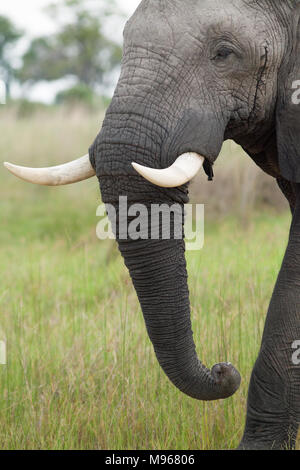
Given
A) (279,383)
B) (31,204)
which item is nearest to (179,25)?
(279,383)

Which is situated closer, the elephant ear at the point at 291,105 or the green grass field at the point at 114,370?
the elephant ear at the point at 291,105

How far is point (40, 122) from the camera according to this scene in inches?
507

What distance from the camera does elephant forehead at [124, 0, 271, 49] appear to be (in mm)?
2424

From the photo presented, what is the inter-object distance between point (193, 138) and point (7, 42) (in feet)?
104

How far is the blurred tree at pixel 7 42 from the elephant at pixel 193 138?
30.2m

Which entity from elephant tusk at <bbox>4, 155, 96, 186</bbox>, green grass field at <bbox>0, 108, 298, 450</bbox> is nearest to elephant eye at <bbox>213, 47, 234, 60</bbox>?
elephant tusk at <bbox>4, 155, 96, 186</bbox>

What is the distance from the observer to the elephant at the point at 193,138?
2357 mm

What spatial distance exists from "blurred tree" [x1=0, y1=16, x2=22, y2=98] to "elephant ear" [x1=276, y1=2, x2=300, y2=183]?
99.0 feet

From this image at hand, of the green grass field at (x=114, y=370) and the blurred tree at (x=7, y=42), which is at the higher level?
the blurred tree at (x=7, y=42)

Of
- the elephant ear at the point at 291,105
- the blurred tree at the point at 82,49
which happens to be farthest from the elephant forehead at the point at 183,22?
the blurred tree at the point at 82,49

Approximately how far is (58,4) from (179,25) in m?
27.7

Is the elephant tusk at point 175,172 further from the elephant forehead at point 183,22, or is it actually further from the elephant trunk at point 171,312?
the elephant forehead at point 183,22

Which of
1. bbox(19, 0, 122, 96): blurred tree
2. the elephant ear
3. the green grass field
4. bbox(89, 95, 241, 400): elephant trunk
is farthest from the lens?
bbox(19, 0, 122, 96): blurred tree

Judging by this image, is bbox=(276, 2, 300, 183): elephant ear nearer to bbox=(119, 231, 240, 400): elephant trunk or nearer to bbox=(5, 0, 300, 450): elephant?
bbox=(5, 0, 300, 450): elephant
